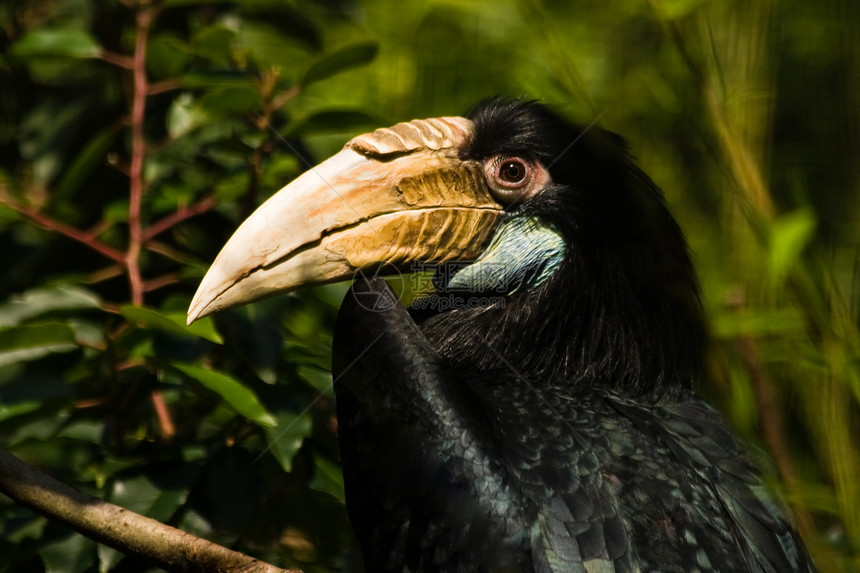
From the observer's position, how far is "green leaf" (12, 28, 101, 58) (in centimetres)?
222

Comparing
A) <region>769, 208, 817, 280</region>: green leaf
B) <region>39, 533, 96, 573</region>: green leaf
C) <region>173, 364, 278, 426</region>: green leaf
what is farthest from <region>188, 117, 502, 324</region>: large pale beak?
<region>769, 208, 817, 280</region>: green leaf

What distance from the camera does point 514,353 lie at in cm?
228

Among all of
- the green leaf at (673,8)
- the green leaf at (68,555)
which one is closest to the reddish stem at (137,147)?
the green leaf at (68,555)

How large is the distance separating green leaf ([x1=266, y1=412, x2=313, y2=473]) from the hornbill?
0.11 metres

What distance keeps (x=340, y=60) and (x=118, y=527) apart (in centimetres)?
109

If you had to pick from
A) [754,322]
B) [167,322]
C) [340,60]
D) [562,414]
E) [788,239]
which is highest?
[340,60]

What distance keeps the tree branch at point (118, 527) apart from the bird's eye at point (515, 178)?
1.03 metres

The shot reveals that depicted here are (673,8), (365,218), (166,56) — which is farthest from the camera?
(673,8)

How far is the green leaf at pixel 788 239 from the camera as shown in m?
2.42

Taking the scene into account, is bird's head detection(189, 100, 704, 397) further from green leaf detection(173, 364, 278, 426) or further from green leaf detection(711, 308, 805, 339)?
green leaf detection(173, 364, 278, 426)

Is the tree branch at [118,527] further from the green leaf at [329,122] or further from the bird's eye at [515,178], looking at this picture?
the bird's eye at [515,178]

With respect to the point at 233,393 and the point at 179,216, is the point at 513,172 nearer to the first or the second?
the point at 179,216

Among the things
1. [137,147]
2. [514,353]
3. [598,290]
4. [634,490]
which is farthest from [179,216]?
[634,490]

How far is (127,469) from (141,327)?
271mm
